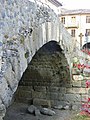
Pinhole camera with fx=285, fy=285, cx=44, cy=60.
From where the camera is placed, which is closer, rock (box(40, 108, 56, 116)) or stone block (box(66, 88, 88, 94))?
rock (box(40, 108, 56, 116))

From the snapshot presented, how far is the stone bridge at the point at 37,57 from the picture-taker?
124 inches

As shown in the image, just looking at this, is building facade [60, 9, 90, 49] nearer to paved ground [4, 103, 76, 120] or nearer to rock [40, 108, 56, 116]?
paved ground [4, 103, 76, 120]

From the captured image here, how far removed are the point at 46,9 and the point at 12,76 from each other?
1.82m

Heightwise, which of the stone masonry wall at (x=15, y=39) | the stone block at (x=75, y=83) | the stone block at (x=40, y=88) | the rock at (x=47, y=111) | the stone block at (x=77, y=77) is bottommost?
the rock at (x=47, y=111)

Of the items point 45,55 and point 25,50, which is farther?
point 45,55

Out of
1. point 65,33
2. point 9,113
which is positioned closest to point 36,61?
point 65,33

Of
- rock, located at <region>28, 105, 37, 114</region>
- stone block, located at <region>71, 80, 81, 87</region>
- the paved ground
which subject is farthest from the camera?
stone block, located at <region>71, 80, 81, 87</region>

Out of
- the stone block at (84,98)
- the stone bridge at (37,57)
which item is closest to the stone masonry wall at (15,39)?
the stone bridge at (37,57)

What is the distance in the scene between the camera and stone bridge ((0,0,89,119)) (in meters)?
3.16

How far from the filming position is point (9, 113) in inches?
299

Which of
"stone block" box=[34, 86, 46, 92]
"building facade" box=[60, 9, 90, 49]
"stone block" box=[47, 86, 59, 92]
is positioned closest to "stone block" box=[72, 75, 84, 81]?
"stone block" box=[47, 86, 59, 92]

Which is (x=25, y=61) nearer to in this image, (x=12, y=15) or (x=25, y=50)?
(x=25, y=50)

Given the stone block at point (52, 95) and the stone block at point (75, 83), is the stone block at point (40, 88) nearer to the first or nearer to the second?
the stone block at point (52, 95)

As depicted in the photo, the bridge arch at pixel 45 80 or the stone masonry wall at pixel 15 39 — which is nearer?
the stone masonry wall at pixel 15 39
